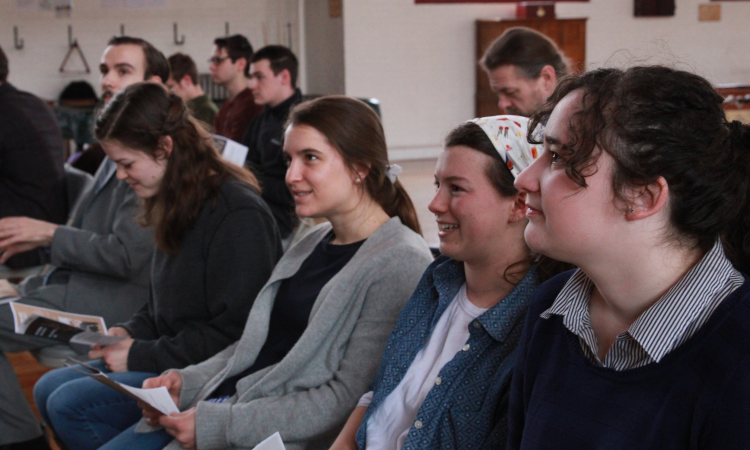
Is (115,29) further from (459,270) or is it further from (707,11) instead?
(459,270)

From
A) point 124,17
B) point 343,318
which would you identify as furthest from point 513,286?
point 124,17

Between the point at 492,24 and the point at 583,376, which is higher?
the point at 492,24

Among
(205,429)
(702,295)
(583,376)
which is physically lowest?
(205,429)

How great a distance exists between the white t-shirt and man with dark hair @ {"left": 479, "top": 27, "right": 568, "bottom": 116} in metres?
1.75

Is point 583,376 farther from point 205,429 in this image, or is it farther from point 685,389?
point 205,429

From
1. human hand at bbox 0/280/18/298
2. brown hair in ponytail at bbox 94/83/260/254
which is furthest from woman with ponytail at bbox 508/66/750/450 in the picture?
human hand at bbox 0/280/18/298

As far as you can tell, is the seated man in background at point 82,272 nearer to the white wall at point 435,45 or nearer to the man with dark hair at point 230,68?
the man with dark hair at point 230,68

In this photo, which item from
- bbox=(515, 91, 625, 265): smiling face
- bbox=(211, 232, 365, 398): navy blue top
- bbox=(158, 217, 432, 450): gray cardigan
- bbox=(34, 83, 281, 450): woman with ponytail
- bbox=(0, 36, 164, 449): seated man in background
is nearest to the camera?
bbox=(515, 91, 625, 265): smiling face

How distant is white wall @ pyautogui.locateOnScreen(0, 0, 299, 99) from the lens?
369 inches

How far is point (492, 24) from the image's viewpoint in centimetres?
980

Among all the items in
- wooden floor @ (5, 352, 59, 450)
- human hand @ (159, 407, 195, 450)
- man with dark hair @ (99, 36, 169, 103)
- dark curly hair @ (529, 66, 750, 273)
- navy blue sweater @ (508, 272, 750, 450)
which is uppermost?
man with dark hair @ (99, 36, 169, 103)

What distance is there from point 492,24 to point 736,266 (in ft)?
30.3

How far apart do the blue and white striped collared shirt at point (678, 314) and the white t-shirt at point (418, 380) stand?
43cm

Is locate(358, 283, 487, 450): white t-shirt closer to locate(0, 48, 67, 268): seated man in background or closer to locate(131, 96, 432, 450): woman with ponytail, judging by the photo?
locate(131, 96, 432, 450): woman with ponytail
